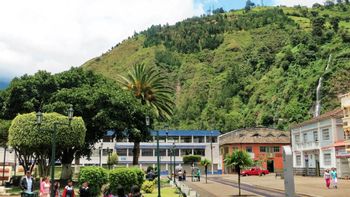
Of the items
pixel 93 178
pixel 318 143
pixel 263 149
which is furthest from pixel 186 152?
pixel 93 178

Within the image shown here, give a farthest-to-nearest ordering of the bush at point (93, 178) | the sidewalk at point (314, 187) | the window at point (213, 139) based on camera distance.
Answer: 1. the window at point (213, 139)
2. the sidewalk at point (314, 187)
3. the bush at point (93, 178)

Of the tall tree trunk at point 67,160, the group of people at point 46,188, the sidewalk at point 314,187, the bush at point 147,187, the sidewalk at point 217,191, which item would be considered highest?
the tall tree trunk at point 67,160

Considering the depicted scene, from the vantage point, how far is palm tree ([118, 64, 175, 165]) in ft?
163

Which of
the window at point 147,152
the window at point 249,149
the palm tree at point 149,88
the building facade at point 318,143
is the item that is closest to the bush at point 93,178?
the palm tree at point 149,88

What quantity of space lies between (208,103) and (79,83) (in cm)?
11267

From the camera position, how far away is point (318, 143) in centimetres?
5838

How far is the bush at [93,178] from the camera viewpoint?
25938 mm

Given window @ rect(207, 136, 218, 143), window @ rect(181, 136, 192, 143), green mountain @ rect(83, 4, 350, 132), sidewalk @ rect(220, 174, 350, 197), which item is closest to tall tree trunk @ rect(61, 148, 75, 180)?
sidewalk @ rect(220, 174, 350, 197)

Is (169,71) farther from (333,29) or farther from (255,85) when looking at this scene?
(333,29)

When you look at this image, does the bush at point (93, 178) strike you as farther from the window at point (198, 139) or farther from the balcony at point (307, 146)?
the window at point (198, 139)

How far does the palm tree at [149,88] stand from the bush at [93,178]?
22.2 meters

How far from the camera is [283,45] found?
534 feet

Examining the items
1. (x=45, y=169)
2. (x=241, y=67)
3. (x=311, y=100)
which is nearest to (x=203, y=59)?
(x=241, y=67)

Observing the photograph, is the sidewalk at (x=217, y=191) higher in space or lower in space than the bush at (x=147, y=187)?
lower
